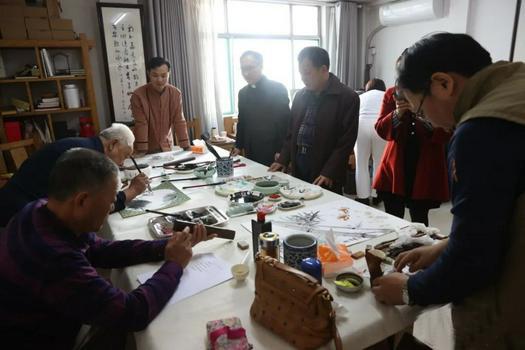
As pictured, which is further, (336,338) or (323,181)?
(323,181)

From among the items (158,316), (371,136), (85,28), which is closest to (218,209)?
(158,316)

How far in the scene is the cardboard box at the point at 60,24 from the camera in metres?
3.42

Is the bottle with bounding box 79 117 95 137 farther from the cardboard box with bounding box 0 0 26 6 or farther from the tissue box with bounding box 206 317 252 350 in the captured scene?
the tissue box with bounding box 206 317 252 350

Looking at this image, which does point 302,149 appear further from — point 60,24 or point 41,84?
point 41,84

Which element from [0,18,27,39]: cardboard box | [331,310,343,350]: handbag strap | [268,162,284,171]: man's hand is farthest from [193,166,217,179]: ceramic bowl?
[0,18,27,39]: cardboard box

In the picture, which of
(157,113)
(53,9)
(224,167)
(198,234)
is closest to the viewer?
(198,234)

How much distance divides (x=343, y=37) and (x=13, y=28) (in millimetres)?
4357

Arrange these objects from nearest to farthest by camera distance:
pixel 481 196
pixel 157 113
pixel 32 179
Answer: pixel 481 196, pixel 32 179, pixel 157 113

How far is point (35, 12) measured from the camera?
3.34 metres

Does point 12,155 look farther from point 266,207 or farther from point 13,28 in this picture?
point 266,207

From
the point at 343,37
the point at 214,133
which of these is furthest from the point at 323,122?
the point at 343,37

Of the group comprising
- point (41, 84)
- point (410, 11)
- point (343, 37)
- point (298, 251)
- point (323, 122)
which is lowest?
point (298, 251)

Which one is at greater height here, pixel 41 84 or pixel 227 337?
pixel 41 84

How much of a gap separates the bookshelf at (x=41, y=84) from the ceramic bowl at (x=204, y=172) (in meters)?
2.08
